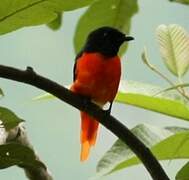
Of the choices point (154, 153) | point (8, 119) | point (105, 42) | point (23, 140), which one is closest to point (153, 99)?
point (154, 153)

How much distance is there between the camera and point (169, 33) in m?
1.07

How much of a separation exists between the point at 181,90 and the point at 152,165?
28cm

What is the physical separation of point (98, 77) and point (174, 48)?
0.46 metres

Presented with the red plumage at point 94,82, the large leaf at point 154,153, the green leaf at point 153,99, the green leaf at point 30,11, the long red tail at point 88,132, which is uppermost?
the green leaf at point 30,11

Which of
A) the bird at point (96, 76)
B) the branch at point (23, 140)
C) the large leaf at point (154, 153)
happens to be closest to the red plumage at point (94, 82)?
the bird at point (96, 76)

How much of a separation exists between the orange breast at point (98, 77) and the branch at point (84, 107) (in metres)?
0.62

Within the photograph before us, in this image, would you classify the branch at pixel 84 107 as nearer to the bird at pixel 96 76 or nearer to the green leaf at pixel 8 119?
the green leaf at pixel 8 119

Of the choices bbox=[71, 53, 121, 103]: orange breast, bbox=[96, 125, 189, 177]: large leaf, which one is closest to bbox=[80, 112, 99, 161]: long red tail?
bbox=[71, 53, 121, 103]: orange breast

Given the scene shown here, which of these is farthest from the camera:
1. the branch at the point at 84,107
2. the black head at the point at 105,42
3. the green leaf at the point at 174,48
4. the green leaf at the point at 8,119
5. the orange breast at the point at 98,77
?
the black head at the point at 105,42

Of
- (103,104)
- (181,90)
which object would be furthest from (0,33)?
(103,104)

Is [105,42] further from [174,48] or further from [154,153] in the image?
[154,153]

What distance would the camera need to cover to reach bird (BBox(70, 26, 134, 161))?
1432 mm

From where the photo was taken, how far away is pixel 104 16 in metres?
1.09

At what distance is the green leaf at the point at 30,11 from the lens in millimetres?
725
